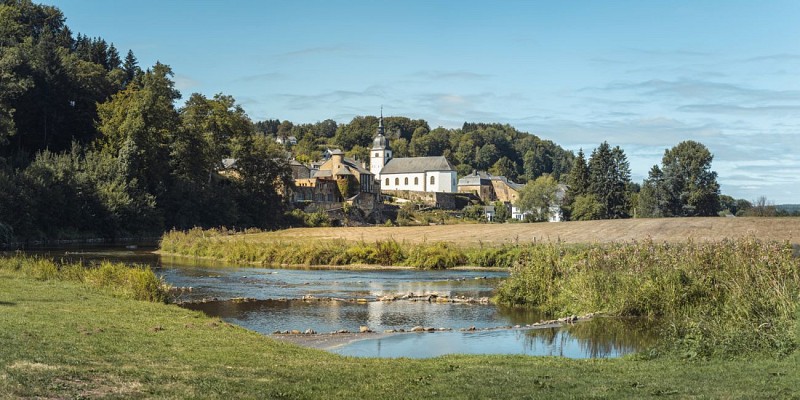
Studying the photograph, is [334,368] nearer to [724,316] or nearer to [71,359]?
[71,359]

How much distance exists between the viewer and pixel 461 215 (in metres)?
150

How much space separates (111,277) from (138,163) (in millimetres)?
58632

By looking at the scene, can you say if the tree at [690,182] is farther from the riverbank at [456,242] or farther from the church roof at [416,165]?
the church roof at [416,165]

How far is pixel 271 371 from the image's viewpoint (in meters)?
13.1

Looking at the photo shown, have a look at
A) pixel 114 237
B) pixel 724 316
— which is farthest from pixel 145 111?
pixel 724 316

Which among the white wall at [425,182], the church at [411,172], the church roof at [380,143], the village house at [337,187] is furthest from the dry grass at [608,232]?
the church roof at [380,143]

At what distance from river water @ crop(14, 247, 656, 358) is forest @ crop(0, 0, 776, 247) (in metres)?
26.4

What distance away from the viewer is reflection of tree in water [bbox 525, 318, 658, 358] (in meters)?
19.2

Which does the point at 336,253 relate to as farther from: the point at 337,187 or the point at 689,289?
the point at 337,187

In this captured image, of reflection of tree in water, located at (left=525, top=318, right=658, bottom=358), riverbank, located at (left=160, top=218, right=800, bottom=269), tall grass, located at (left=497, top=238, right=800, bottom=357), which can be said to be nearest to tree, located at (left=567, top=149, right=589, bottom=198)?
riverbank, located at (left=160, top=218, right=800, bottom=269)

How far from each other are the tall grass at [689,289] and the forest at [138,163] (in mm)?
40978

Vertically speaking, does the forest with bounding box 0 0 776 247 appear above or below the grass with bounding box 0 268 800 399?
above

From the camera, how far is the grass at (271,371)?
11.3 meters

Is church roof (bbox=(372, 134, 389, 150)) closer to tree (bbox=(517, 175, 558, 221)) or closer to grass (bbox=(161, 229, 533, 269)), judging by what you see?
tree (bbox=(517, 175, 558, 221))
